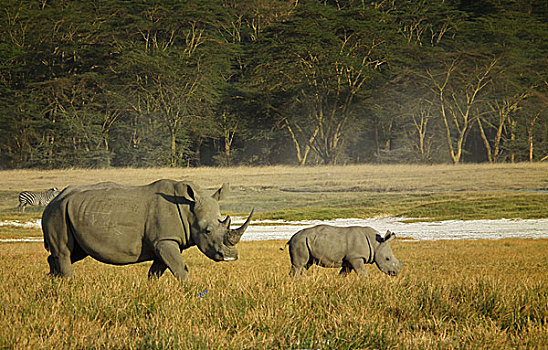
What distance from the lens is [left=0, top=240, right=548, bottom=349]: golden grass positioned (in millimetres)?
4367

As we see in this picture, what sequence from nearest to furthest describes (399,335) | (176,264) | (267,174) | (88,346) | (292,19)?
(88,346)
(399,335)
(176,264)
(267,174)
(292,19)

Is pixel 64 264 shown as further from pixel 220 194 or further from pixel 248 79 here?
pixel 248 79

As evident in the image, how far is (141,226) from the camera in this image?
265 inches

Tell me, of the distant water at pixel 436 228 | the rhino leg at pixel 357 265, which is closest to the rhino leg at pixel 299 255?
the rhino leg at pixel 357 265

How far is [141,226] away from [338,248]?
2608 mm

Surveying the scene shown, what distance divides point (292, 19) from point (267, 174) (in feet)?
34.9

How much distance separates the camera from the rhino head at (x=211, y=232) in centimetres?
665

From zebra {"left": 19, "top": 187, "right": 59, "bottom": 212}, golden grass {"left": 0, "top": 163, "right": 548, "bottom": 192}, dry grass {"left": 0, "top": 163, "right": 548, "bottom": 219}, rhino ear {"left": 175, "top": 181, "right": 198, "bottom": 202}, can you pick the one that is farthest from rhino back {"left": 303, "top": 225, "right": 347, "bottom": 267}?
golden grass {"left": 0, "top": 163, "right": 548, "bottom": 192}

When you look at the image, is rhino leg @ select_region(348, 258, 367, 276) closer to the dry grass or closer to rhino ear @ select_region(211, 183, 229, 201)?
rhino ear @ select_region(211, 183, 229, 201)

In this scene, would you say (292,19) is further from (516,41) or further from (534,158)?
(534,158)

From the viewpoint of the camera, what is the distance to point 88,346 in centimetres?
429

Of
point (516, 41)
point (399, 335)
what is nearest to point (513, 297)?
point (399, 335)

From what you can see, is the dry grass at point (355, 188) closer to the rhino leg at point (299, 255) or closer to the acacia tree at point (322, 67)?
the acacia tree at point (322, 67)

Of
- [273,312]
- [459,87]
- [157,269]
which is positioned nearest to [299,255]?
[157,269]
